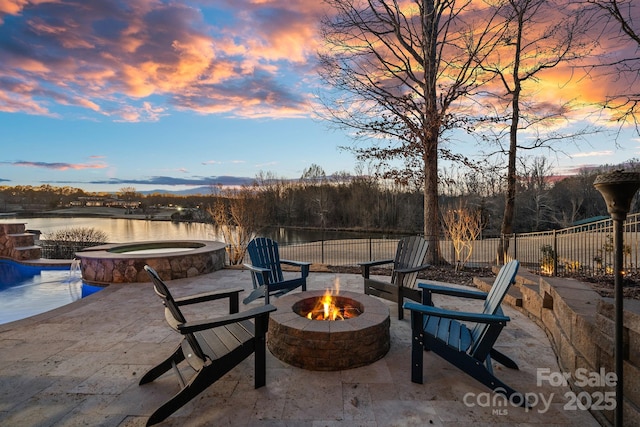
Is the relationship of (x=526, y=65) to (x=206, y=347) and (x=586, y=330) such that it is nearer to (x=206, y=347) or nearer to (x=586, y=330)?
(x=586, y=330)

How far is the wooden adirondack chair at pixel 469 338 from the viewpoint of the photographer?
6.81 ft

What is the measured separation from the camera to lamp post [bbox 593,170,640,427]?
1.53m

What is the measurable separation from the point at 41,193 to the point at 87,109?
2629cm

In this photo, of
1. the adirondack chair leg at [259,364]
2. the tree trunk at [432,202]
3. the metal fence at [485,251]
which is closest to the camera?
the adirondack chair leg at [259,364]

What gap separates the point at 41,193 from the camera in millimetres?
28531

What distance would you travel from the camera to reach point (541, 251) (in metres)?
6.88

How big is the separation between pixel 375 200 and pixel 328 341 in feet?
101

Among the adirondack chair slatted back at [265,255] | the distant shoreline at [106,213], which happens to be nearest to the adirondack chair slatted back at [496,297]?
the adirondack chair slatted back at [265,255]

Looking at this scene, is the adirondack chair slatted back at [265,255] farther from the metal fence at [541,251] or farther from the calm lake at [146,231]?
the calm lake at [146,231]

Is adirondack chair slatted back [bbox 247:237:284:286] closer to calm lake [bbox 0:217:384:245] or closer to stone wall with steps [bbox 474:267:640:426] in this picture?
stone wall with steps [bbox 474:267:640:426]

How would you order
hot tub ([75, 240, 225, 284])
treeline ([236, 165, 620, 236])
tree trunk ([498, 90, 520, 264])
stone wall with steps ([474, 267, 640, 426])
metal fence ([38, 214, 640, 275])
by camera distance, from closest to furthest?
stone wall with steps ([474, 267, 640, 426]) < hot tub ([75, 240, 225, 284]) < metal fence ([38, 214, 640, 275]) < tree trunk ([498, 90, 520, 264]) < treeline ([236, 165, 620, 236])

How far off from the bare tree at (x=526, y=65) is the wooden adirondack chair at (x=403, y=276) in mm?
5911

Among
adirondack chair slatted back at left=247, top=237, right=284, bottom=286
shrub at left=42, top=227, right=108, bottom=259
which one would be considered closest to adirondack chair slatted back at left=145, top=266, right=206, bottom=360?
adirondack chair slatted back at left=247, top=237, right=284, bottom=286

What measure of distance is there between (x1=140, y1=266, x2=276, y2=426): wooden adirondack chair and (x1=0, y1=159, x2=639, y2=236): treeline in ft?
65.6
